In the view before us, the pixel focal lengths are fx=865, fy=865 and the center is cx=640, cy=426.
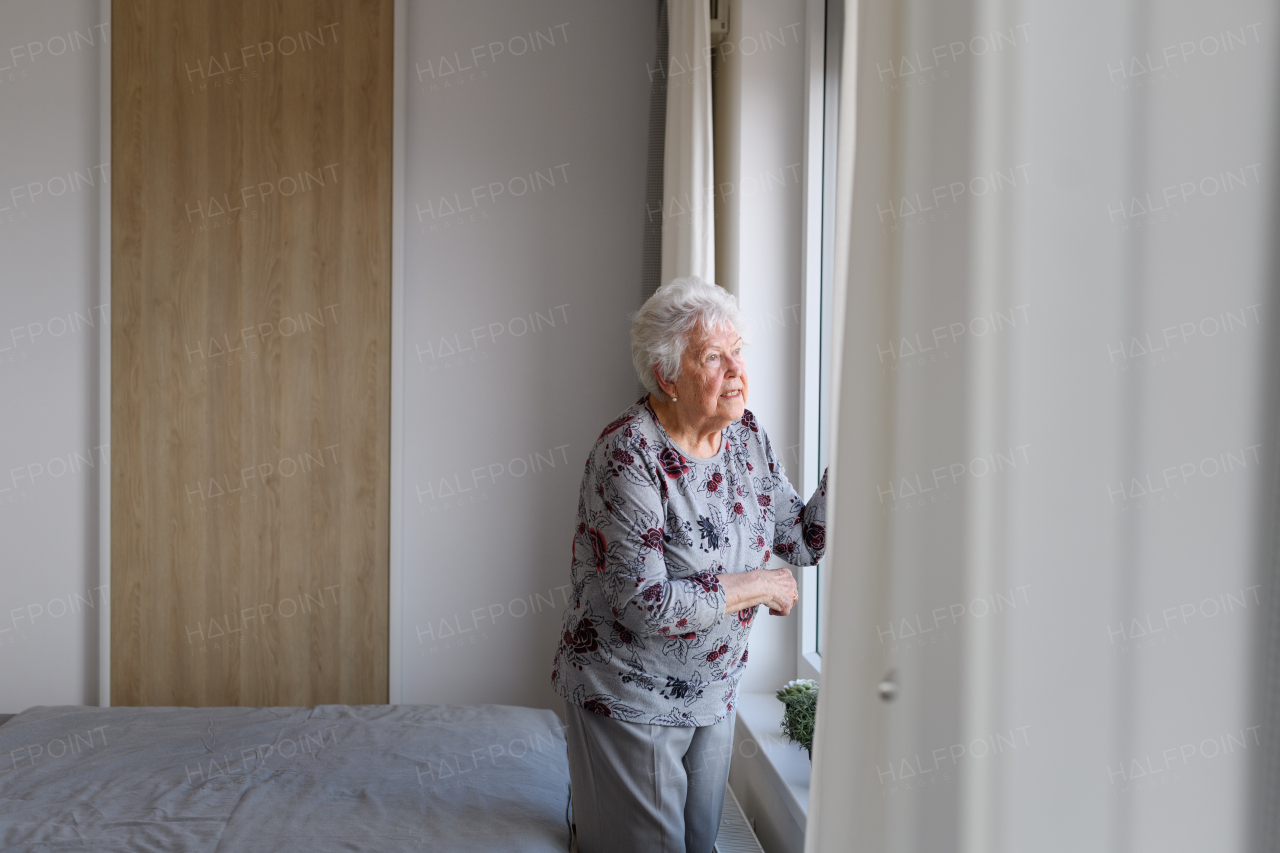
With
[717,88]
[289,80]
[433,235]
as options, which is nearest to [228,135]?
[289,80]

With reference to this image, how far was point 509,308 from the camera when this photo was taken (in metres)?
3.28

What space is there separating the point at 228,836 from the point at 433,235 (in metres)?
2.18

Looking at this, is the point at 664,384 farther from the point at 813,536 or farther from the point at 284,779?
the point at 284,779

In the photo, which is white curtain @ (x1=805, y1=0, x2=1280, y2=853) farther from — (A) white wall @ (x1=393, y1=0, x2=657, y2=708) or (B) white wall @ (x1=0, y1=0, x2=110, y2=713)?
(B) white wall @ (x1=0, y1=0, x2=110, y2=713)

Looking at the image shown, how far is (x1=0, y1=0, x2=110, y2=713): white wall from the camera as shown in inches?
123

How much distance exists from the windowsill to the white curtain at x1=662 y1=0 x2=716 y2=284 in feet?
3.74

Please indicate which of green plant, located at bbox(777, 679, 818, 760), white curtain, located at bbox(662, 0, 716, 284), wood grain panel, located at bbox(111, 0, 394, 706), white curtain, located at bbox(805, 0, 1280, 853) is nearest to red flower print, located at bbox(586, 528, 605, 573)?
green plant, located at bbox(777, 679, 818, 760)

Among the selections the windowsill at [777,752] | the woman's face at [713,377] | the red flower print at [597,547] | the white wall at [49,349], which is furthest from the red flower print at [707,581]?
the white wall at [49,349]

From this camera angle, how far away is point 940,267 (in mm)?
397

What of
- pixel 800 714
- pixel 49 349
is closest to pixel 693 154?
pixel 800 714

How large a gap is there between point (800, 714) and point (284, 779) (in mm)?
1174

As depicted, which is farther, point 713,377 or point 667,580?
point 713,377

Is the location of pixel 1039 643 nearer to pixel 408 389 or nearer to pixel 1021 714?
pixel 1021 714

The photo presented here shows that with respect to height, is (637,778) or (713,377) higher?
(713,377)
